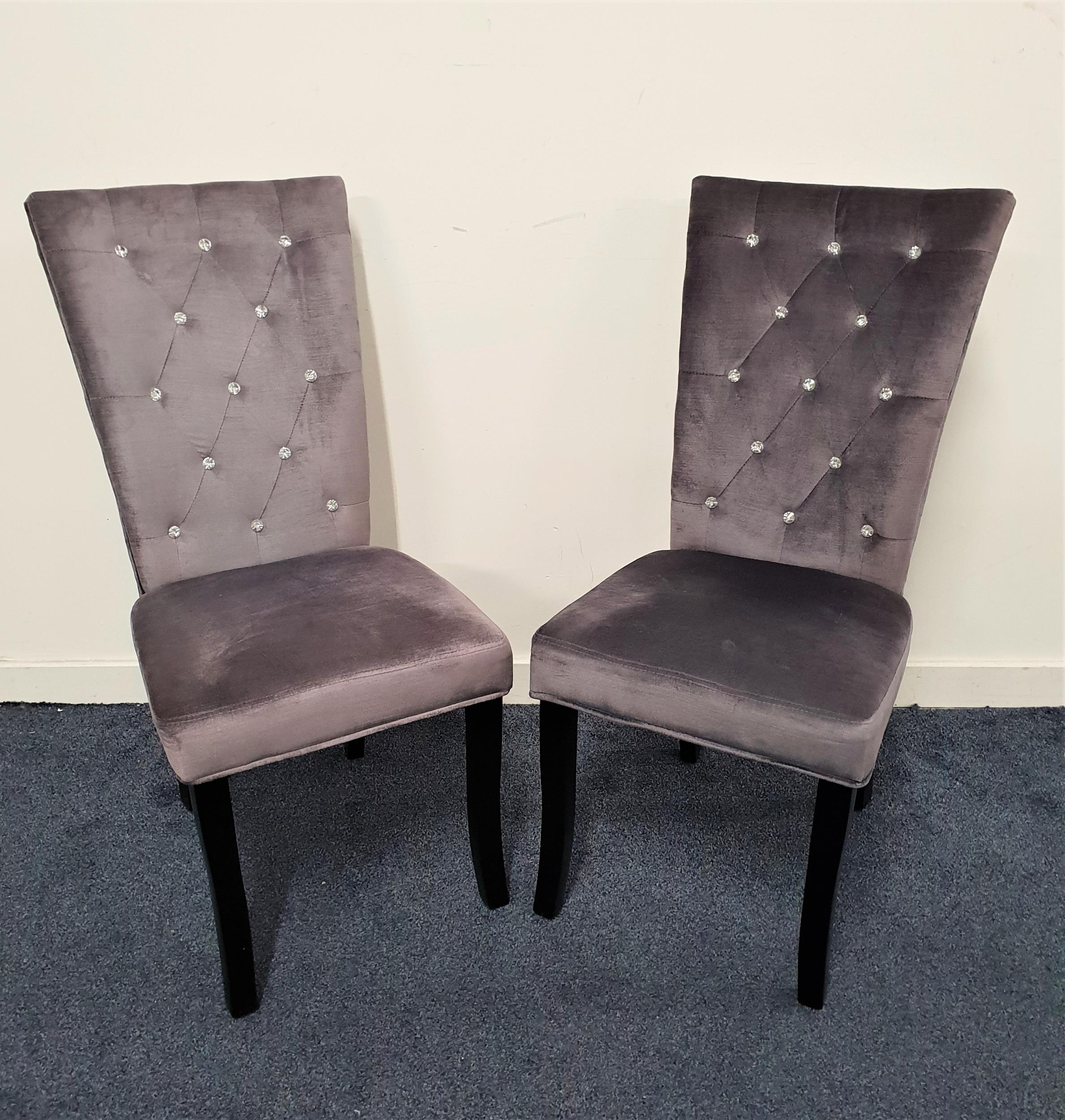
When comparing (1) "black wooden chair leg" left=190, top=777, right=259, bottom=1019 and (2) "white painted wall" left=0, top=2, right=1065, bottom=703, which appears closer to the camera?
(1) "black wooden chair leg" left=190, top=777, right=259, bottom=1019

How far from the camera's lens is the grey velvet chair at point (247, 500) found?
1165mm

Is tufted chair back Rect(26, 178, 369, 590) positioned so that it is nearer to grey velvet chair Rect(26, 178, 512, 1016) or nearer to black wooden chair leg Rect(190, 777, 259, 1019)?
grey velvet chair Rect(26, 178, 512, 1016)

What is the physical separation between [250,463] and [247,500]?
5 cm

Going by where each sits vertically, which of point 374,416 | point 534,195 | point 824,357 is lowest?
point 374,416

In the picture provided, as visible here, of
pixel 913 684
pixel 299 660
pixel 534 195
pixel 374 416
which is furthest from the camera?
pixel 913 684

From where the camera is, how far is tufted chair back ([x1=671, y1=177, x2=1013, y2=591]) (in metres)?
1.30

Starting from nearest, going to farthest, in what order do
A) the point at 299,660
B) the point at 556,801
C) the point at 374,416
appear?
the point at 299,660, the point at 556,801, the point at 374,416

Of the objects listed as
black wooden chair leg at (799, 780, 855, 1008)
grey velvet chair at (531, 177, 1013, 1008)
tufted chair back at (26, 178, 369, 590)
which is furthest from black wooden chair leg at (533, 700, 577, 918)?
tufted chair back at (26, 178, 369, 590)

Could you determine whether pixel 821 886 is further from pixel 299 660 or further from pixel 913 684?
pixel 913 684

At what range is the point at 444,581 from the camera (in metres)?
1.40

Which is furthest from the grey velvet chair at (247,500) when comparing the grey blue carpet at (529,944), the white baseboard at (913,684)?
the white baseboard at (913,684)

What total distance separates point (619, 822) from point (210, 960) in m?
0.64

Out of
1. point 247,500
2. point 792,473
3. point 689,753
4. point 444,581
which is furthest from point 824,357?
point 247,500

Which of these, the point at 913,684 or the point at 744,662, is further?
the point at 913,684
